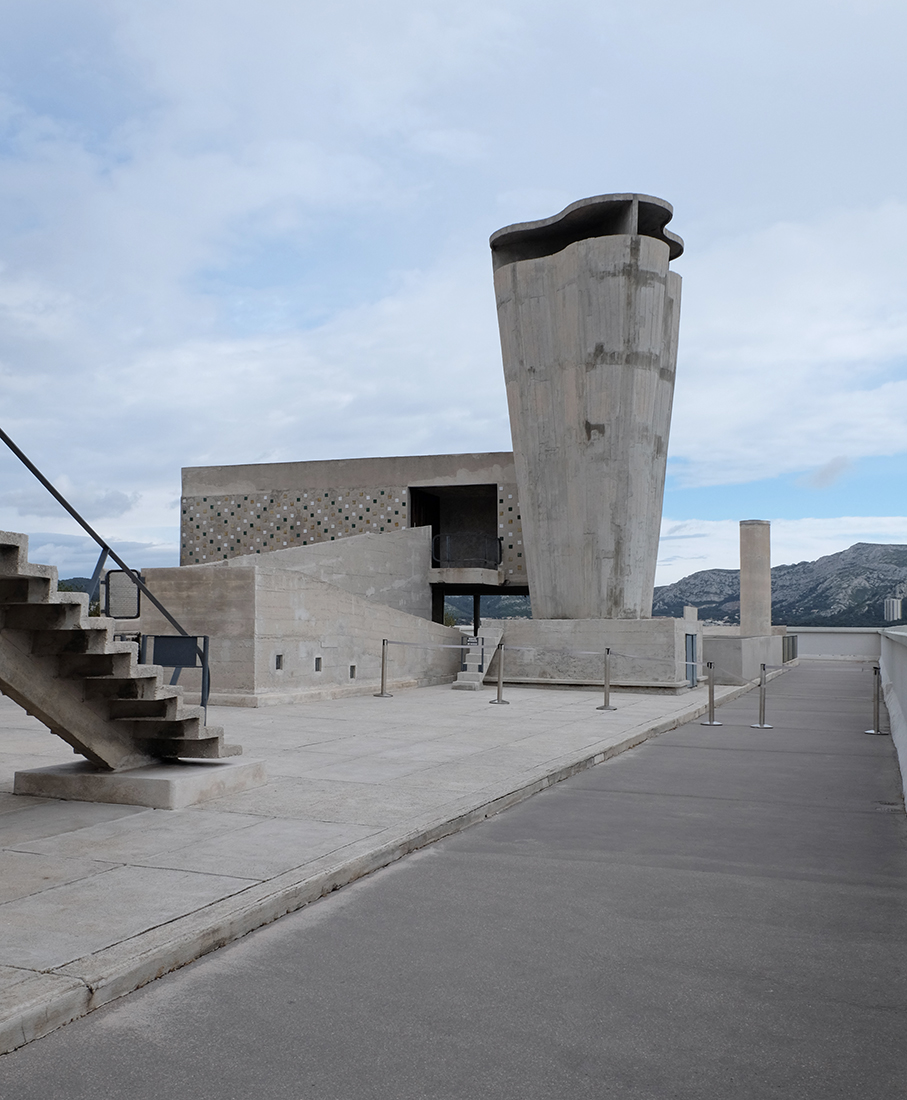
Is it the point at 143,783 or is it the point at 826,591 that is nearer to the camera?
the point at 143,783

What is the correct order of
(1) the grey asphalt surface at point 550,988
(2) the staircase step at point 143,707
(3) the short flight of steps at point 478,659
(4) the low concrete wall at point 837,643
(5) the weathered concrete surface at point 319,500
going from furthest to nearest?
(4) the low concrete wall at point 837,643, (5) the weathered concrete surface at point 319,500, (3) the short flight of steps at point 478,659, (2) the staircase step at point 143,707, (1) the grey asphalt surface at point 550,988

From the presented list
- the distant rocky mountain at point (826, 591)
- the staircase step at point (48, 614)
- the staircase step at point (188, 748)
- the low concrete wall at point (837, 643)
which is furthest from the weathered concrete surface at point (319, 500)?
the distant rocky mountain at point (826, 591)

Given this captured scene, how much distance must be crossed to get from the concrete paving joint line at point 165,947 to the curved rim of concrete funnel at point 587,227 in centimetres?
1931

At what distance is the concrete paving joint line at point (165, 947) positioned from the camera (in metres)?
3.67

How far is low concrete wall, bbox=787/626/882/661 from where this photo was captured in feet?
184

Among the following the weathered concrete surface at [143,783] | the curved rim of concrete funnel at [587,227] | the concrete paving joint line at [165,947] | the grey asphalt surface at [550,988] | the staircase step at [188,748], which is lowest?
the grey asphalt surface at [550,988]

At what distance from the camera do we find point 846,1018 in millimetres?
3934

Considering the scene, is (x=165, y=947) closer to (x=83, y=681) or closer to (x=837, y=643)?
(x=83, y=681)

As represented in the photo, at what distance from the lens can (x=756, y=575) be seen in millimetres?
45500

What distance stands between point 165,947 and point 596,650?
1847cm

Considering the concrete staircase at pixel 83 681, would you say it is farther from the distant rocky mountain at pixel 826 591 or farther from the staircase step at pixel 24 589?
the distant rocky mountain at pixel 826 591

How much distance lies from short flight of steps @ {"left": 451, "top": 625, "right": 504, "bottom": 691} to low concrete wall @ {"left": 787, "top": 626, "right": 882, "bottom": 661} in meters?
37.1

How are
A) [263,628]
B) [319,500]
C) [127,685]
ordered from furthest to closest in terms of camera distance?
[319,500]
[263,628]
[127,685]

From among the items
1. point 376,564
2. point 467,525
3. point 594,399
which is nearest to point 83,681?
point 594,399
